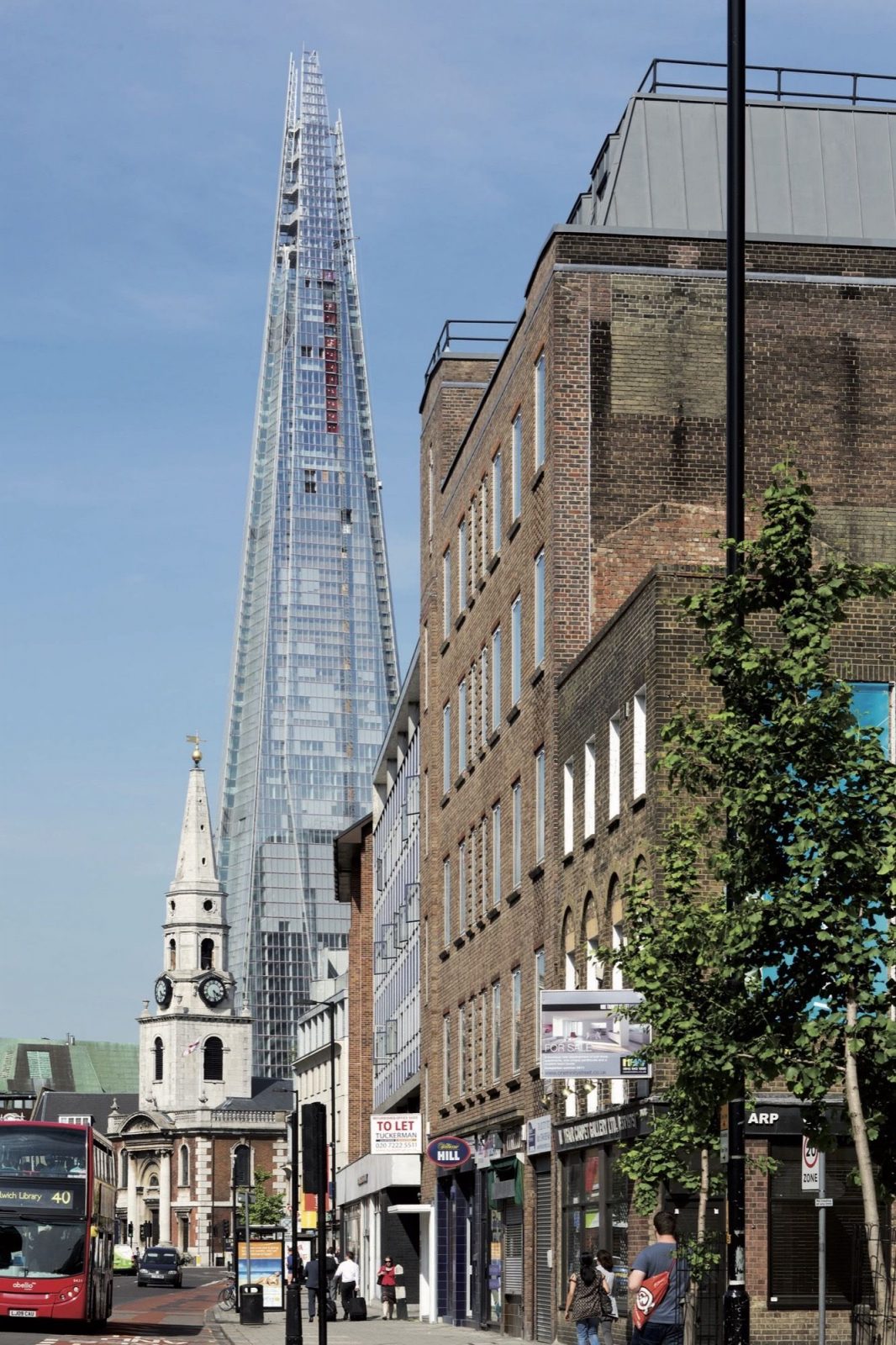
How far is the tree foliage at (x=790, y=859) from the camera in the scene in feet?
53.8

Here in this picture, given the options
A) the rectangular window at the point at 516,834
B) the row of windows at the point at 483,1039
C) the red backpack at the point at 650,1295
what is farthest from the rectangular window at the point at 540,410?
the red backpack at the point at 650,1295

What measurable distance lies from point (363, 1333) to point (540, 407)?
20.7 m

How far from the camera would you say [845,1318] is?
2836cm

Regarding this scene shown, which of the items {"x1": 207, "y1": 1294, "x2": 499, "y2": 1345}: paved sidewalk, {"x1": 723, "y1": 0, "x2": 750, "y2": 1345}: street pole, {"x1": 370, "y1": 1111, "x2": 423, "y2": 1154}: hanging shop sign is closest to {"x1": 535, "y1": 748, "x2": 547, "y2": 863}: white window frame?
{"x1": 207, "y1": 1294, "x2": 499, "y2": 1345}: paved sidewalk

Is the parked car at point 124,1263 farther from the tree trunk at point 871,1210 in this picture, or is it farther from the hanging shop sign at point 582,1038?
the tree trunk at point 871,1210

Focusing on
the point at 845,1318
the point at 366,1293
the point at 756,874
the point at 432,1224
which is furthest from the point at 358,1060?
the point at 756,874

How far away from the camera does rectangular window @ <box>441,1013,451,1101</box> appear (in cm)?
5303

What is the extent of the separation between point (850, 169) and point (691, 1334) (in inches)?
1000

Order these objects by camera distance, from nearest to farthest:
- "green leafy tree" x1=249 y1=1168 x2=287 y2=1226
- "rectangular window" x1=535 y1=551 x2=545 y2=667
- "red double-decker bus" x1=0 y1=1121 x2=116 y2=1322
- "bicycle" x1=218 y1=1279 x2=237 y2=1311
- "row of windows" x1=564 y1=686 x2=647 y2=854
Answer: "row of windows" x1=564 y1=686 x2=647 y2=854 → "red double-decker bus" x1=0 y1=1121 x2=116 y2=1322 → "rectangular window" x1=535 y1=551 x2=545 y2=667 → "bicycle" x1=218 y1=1279 x2=237 y2=1311 → "green leafy tree" x1=249 y1=1168 x2=287 y2=1226

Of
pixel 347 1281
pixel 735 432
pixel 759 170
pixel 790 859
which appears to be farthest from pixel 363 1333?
pixel 735 432

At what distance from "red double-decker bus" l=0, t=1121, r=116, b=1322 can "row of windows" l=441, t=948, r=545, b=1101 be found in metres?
8.10

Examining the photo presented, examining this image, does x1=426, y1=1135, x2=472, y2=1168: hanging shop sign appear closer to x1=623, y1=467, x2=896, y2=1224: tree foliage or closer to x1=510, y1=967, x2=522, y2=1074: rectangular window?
x1=510, y1=967, x2=522, y2=1074: rectangular window

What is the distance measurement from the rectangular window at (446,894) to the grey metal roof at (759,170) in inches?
663

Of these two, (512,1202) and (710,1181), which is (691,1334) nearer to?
(710,1181)
